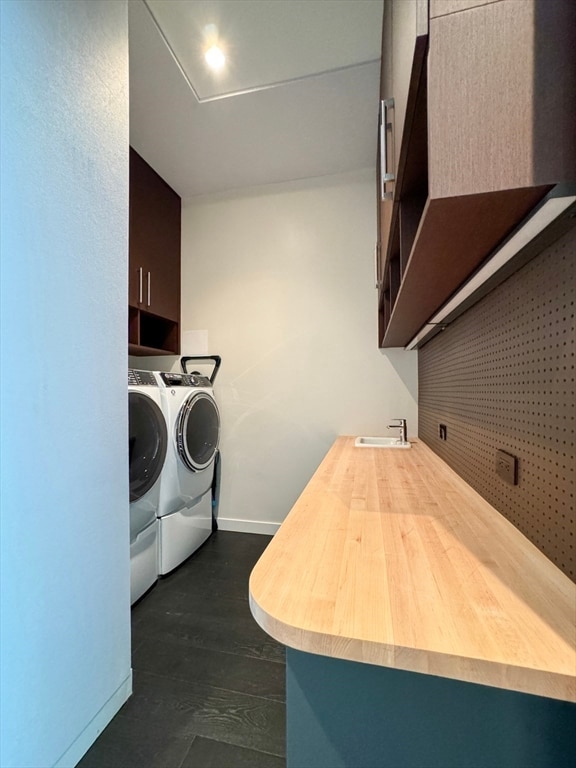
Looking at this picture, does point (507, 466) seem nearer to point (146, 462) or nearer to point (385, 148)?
point (385, 148)

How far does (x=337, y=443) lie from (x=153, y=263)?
1.91 m

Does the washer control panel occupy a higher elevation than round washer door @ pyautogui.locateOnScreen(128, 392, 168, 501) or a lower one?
higher

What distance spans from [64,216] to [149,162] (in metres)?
1.78

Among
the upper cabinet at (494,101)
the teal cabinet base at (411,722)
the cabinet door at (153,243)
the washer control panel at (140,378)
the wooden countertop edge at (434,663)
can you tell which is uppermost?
the cabinet door at (153,243)

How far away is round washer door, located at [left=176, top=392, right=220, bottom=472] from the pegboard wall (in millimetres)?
1532

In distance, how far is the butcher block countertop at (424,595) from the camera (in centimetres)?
40

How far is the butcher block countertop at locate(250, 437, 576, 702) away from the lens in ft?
1.32

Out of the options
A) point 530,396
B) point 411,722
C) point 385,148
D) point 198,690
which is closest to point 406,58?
point 385,148

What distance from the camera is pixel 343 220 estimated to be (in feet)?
7.98

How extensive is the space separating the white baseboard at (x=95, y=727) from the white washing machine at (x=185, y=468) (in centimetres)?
80

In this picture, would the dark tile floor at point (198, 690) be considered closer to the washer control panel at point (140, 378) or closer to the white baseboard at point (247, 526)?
the white baseboard at point (247, 526)

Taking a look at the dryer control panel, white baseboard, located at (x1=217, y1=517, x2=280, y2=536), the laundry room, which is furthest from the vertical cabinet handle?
white baseboard, located at (x1=217, y1=517, x2=280, y2=536)

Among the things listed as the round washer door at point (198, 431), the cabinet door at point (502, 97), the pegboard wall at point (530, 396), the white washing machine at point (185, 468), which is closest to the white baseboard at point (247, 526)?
the white washing machine at point (185, 468)

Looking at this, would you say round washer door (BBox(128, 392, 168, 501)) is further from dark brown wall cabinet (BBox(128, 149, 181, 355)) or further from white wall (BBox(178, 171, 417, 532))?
white wall (BBox(178, 171, 417, 532))
